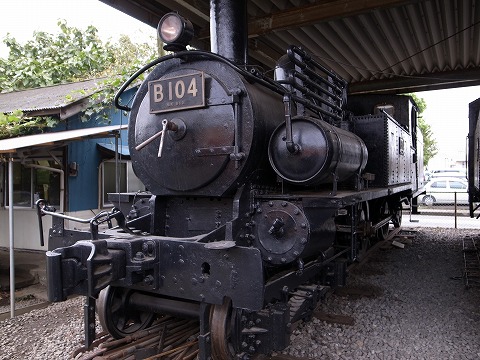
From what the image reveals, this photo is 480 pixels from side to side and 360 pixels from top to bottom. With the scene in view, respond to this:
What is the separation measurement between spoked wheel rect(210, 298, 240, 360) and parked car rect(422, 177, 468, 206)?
17.6m

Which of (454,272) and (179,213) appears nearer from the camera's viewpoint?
(179,213)

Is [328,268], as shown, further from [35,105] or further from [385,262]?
[35,105]

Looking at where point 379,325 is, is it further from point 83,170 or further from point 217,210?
point 83,170

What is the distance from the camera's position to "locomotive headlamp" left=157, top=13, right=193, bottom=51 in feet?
10.2

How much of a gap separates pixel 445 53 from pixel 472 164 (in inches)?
111

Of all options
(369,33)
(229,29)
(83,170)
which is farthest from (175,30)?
(83,170)

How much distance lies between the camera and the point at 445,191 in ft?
61.2

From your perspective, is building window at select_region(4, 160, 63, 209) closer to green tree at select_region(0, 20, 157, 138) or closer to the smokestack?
green tree at select_region(0, 20, 157, 138)

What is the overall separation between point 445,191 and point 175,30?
61.5 feet

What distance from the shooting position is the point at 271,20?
590cm

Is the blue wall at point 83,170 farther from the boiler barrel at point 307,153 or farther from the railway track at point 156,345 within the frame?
the boiler barrel at point 307,153

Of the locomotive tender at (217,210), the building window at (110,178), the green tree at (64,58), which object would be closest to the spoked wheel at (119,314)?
the locomotive tender at (217,210)

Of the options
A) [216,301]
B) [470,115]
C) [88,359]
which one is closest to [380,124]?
[216,301]

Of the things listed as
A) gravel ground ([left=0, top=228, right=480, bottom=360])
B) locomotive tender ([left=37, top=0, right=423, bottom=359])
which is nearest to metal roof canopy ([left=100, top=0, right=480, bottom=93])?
locomotive tender ([left=37, top=0, right=423, bottom=359])
